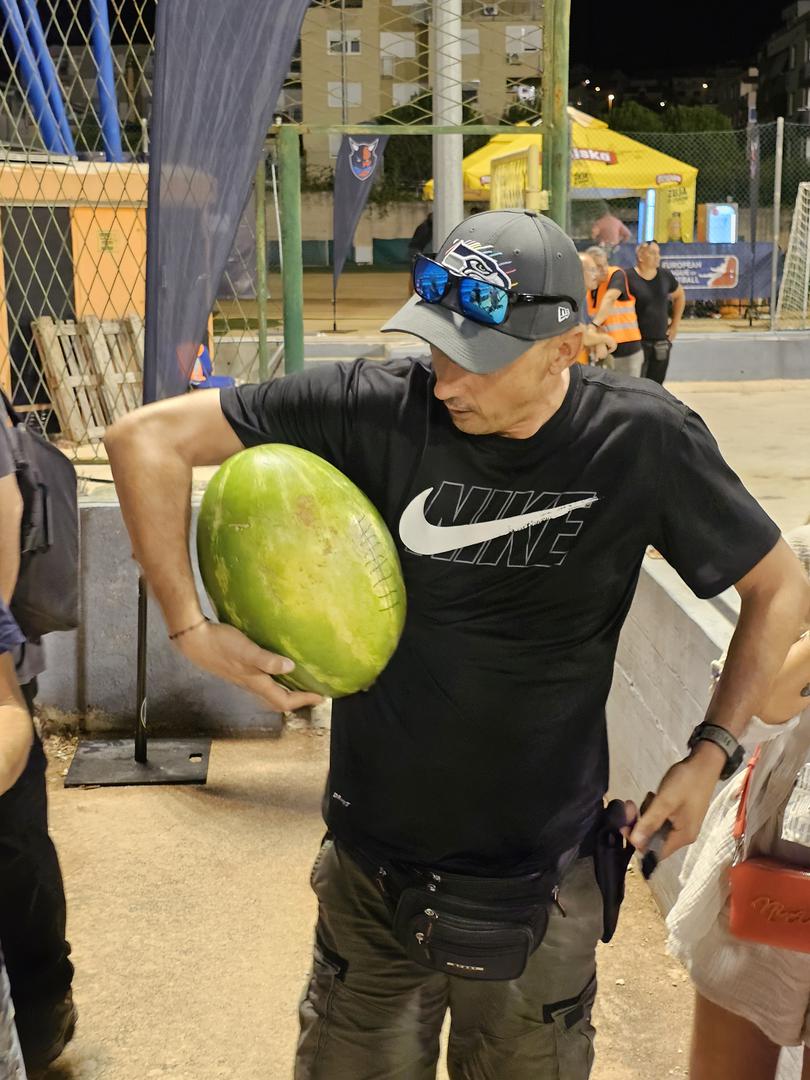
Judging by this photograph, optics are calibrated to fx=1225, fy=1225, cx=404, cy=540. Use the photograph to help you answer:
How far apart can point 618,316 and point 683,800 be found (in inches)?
342

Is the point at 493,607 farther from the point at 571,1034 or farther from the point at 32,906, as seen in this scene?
the point at 32,906

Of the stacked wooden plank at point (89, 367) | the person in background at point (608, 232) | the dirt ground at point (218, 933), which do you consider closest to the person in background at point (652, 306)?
the person in background at point (608, 232)

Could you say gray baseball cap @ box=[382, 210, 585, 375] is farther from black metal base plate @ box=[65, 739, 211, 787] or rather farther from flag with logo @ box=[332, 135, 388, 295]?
flag with logo @ box=[332, 135, 388, 295]

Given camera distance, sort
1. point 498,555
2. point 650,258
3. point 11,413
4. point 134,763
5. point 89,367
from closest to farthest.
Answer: point 498,555
point 11,413
point 134,763
point 89,367
point 650,258

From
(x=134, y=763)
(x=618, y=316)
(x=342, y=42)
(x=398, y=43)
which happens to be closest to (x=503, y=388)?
(x=134, y=763)

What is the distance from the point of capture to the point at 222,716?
5.85 m

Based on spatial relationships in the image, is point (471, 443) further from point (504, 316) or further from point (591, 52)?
point (591, 52)

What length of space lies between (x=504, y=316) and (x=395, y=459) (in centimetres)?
33

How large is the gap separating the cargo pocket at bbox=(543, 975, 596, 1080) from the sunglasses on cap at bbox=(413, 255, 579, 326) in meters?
1.26

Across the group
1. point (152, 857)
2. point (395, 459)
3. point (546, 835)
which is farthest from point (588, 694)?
point (152, 857)

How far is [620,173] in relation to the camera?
2217 cm

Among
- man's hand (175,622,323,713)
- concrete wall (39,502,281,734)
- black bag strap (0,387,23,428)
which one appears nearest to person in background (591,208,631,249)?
concrete wall (39,502,281,734)

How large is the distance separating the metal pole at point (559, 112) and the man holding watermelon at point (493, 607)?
2.89m

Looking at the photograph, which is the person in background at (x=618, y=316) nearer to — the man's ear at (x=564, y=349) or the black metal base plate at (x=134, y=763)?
the black metal base plate at (x=134, y=763)
